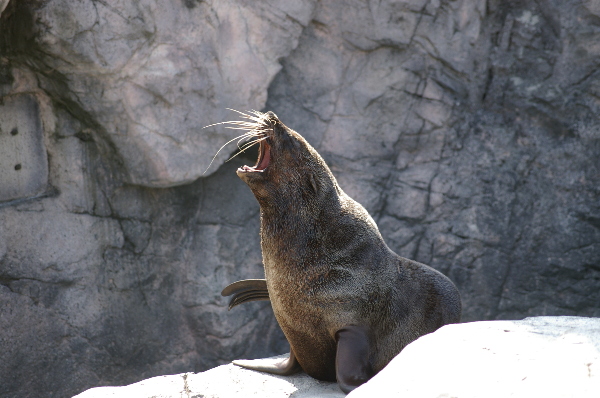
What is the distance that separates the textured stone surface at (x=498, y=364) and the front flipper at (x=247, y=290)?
1818mm

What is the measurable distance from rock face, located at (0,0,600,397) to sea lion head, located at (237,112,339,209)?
1756mm

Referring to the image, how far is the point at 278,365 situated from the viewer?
392cm

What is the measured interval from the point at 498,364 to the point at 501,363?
1 centimetres

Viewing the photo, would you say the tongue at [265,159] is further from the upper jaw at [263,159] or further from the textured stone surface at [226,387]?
the textured stone surface at [226,387]

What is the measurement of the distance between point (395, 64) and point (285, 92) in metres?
1.02

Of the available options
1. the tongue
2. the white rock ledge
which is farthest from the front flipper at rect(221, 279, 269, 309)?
the white rock ledge

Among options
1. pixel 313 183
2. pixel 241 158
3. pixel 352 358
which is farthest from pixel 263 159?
pixel 241 158

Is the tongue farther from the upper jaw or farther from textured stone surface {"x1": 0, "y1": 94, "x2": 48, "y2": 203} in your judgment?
textured stone surface {"x1": 0, "y1": 94, "x2": 48, "y2": 203}

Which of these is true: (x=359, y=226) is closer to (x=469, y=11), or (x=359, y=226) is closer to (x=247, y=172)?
(x=247, y=172)

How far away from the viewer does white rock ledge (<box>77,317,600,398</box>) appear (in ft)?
6.82

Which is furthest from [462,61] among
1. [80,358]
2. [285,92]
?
[80,358]

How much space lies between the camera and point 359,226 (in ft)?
12.3

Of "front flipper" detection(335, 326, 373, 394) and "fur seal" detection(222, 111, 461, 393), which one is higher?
"fur seal" detection(222, 111, 461, 393)

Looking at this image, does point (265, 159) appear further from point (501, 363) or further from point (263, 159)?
point (501, 363)
